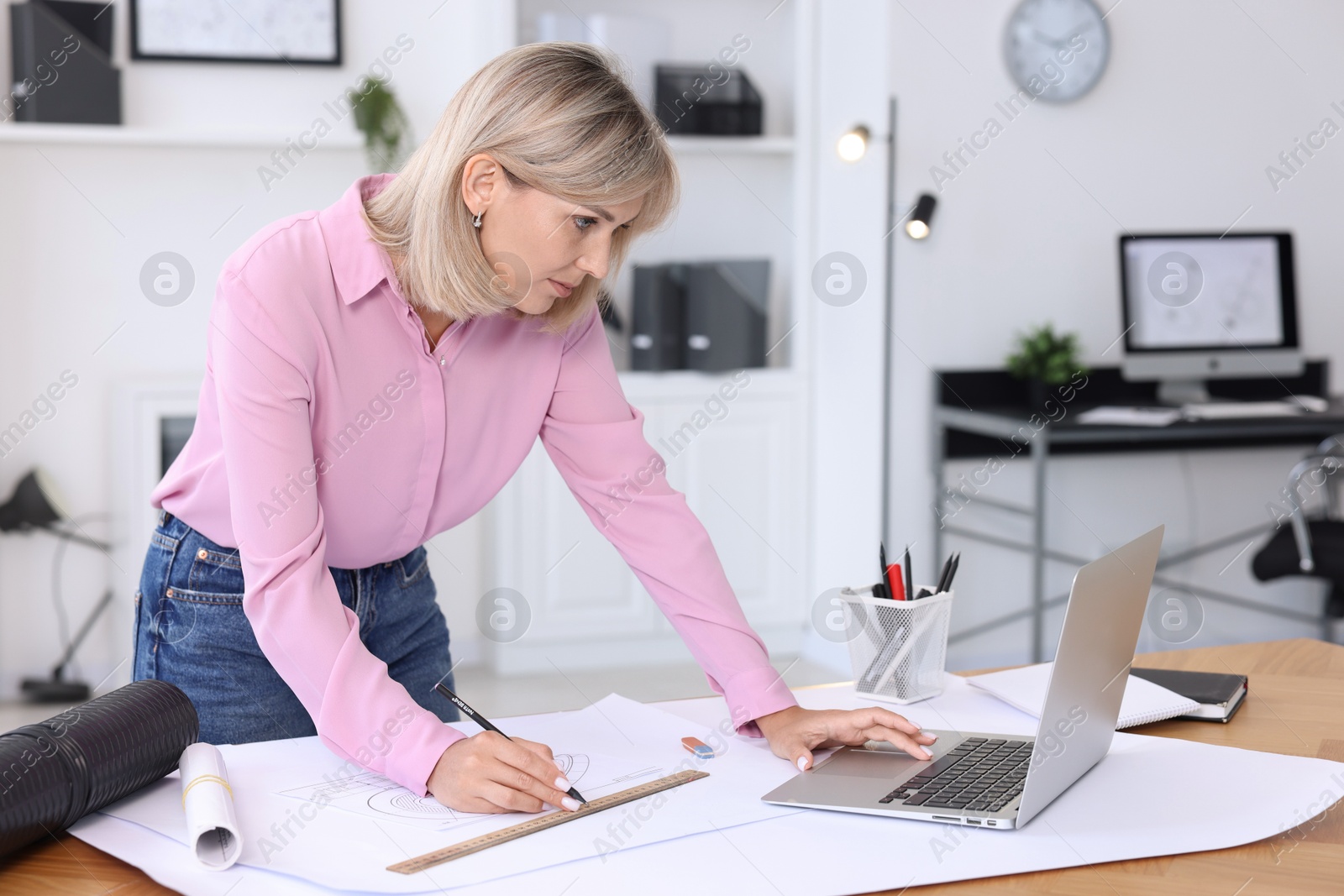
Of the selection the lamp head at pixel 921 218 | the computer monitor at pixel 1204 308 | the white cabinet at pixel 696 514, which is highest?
the lamp head at pixel 921 218

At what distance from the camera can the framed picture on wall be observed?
10.8ft

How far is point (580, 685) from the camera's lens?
3.45 m

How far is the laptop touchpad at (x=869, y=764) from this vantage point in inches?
43.0

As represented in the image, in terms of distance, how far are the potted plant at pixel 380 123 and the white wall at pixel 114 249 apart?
2.4 inches

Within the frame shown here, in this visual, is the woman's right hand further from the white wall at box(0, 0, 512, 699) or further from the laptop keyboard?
the white wall at box(0, 0, 512, 699)

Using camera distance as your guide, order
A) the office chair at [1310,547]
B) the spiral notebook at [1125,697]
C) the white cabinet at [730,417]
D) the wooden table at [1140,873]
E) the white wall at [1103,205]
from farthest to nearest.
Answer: the white cabinet at [730,417]
the white wall at [1103,205]
the office chair at [1310,547]
the spiral notebook at [1125,697]
the wooden table at [1140,873]

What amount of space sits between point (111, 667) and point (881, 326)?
2.30 metres

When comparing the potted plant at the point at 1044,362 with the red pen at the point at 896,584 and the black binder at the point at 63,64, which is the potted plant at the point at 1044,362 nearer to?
the red pen at the point at 896,584

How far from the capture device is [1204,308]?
3430 mm

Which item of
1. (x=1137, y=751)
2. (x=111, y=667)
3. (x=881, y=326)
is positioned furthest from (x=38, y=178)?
(x=1137, y=751)

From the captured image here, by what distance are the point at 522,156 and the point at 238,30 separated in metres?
2.58

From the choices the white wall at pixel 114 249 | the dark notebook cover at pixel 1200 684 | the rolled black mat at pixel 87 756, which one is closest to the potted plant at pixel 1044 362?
the white wall at pixel 114 249

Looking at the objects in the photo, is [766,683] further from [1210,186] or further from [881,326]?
[1210,186]

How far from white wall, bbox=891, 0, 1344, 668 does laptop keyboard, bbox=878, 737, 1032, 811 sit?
2.36 meters
